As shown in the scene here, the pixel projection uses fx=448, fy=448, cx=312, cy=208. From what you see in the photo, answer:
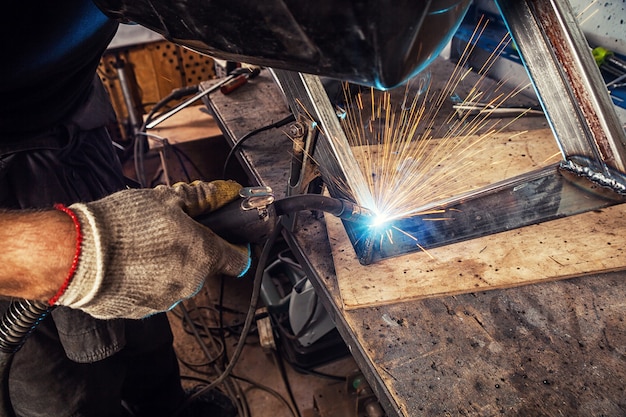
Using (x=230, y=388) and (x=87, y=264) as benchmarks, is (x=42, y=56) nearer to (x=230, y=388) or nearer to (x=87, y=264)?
(x=87, y=264)

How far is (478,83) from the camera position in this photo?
7.42 feet

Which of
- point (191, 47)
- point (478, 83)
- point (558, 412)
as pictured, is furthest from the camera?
point (478, 83)

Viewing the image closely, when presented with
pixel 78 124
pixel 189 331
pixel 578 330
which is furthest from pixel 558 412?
pixel 189 331

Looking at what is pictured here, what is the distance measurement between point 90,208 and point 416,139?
1.24m

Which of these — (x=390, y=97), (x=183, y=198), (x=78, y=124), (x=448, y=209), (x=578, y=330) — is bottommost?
(x=578, y=330)

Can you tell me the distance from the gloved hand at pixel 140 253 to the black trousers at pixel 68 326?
48 centimetres

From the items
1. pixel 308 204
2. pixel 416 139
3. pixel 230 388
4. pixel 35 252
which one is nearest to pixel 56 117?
pixel 35 252

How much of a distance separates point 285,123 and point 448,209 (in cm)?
79

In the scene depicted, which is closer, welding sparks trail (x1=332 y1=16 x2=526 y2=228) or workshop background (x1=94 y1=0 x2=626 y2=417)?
welding sparks trail (x1=332 y1=16 x2=526 y2=228)

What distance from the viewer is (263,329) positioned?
2225 millimetres

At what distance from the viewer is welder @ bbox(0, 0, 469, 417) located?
0.63 metres

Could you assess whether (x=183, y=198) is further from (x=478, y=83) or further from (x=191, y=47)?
(x=478, y=83)

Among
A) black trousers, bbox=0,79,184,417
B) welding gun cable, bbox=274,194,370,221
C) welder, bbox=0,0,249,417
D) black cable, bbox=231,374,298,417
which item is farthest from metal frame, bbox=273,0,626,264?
black cable, bbox=231,374,298,417

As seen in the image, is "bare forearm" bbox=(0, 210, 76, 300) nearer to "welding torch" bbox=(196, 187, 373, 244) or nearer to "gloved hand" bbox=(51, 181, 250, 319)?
"gloved hand" bbox=(51, 181, 250, 319)
